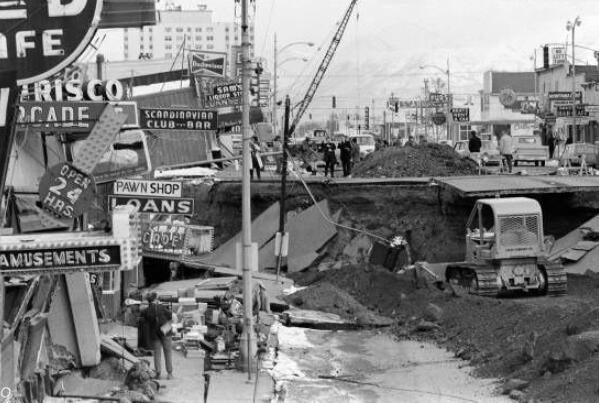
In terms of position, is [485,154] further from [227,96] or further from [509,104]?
[509,104]

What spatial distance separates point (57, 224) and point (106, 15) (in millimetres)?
4399

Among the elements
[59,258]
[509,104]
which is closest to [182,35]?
[509,104]

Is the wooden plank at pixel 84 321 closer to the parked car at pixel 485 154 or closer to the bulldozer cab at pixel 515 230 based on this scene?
the bulldozer cab at pixel 515 230

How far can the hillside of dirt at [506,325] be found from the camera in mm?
18297

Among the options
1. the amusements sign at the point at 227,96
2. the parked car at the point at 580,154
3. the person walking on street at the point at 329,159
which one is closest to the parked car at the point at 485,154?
the parked car at the point at 580,154

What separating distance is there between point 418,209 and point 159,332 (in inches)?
854

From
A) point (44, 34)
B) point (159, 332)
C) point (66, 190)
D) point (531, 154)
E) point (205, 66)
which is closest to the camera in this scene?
point (66, 190)

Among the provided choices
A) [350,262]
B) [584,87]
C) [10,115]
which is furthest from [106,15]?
[584,87]

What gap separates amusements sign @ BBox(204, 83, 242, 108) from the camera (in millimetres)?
40781

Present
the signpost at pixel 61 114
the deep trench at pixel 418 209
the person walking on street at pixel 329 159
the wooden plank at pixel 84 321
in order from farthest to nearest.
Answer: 1. the person walking on street at pixel 329 159
2. the deep trench at pixel 418 209
3. the wooden plank at pixel 84 321
4. the signpost at pixel 61 114

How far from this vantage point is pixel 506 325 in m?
24.0

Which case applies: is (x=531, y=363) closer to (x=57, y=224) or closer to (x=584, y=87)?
(x=57, y=224)

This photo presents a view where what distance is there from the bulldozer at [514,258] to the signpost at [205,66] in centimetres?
2901

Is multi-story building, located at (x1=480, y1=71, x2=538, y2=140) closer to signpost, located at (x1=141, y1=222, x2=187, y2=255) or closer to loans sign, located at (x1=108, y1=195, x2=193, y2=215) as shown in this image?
signpost, located at (x1=141, y1=222, x2=187, y2=255)
